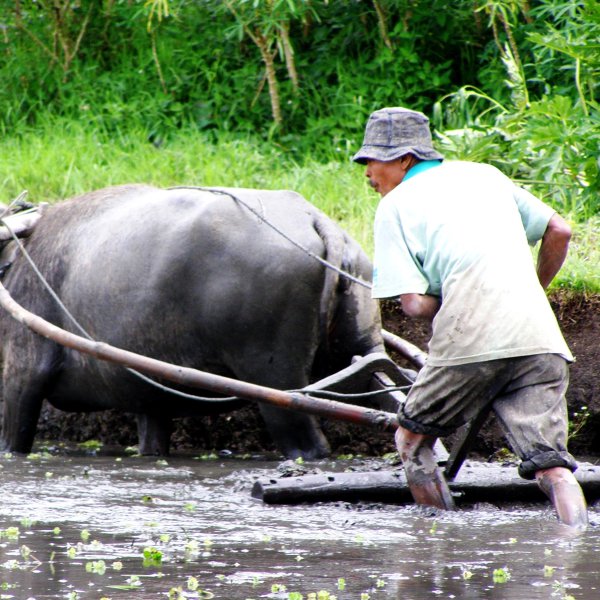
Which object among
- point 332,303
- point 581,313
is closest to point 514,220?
point 332,303

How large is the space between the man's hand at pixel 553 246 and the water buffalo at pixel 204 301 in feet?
4.75

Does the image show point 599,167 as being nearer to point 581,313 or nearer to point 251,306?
point 581,313

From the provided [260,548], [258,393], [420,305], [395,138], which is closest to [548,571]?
[260,548]

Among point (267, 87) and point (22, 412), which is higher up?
point (267, 87)

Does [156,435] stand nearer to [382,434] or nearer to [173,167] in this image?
[382,434]

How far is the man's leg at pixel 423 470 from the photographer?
493 cm

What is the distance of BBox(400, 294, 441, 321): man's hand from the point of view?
4758 mm

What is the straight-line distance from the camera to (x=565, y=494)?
4559mm

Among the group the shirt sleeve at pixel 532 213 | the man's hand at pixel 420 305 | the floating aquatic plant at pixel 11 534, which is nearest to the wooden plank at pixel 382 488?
the man's hand at pixel 420 305

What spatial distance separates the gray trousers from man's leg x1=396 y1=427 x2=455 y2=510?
5.3 inches

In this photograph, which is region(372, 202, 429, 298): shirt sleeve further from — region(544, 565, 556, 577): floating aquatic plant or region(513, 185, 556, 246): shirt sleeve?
region(544, 565, 556, 577): floating aquatic plant

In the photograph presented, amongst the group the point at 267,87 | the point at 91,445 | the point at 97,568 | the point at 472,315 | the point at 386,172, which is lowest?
the point at 91,445

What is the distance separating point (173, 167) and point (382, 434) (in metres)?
3.42

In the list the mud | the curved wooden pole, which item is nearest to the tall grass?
the mud
